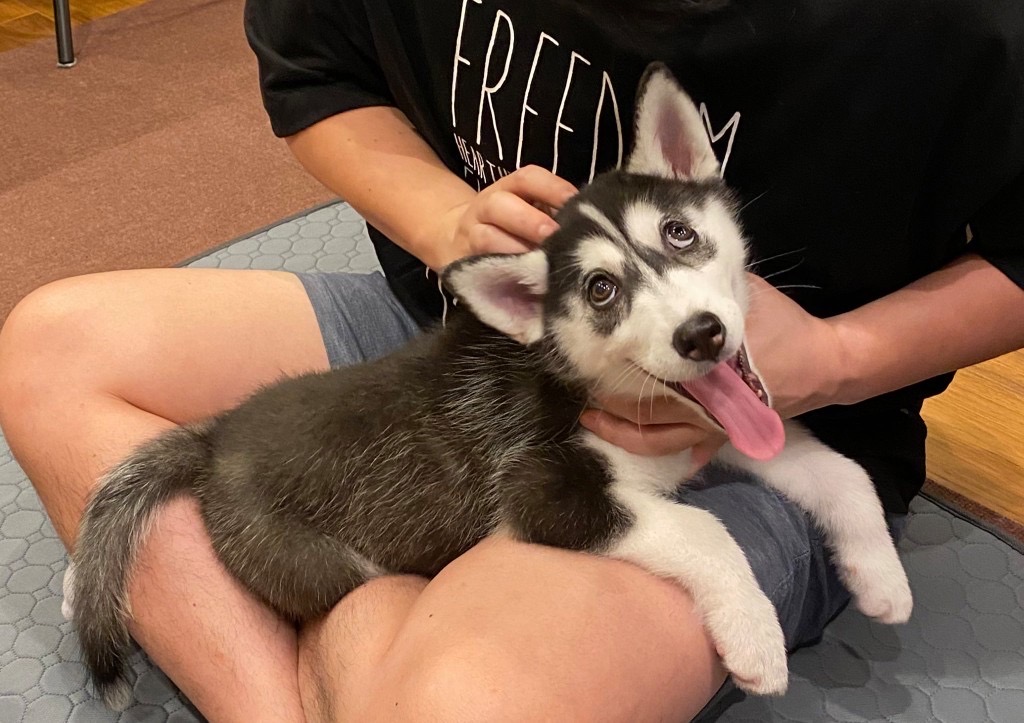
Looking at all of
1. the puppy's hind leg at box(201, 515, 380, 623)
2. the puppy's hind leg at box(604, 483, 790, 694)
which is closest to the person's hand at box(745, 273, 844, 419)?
the puppy's hind leg at box(604, 483, 790, 694)

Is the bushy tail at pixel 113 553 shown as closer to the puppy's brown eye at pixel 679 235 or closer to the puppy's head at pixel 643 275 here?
the puppy's head at pixel 643 275

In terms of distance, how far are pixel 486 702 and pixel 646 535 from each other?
294 millimetres

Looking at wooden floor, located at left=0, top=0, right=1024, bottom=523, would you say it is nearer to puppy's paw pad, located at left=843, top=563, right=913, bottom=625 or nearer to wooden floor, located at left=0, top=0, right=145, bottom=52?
puppy's paw pad, located at left=843, top=563, right=913, bottom=625

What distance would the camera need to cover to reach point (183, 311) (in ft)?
5.06

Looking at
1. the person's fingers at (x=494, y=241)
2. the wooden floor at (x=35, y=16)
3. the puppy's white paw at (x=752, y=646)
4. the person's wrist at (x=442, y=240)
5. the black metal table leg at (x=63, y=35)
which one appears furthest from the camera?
the wooden floor at (x=35, y=16)

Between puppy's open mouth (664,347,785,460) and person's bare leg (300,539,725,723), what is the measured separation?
8.7 inches

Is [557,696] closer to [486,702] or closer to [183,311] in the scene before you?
[486,702]

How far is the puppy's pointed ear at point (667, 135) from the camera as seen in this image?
114cm

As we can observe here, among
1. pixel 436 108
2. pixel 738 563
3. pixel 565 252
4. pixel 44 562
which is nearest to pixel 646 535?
pixel 738 563

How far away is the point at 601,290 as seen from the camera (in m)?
1.17

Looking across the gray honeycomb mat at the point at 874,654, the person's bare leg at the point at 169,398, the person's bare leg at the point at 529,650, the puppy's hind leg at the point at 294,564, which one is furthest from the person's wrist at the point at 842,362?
the person's bare leg at the point at 169,398

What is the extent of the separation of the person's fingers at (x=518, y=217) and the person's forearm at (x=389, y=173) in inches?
7.2

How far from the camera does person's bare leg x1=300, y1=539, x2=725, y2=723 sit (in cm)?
106

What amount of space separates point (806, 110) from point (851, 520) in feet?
1.81
